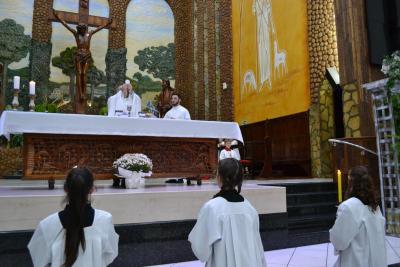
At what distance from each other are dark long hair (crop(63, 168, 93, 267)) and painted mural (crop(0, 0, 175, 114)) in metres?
10.4

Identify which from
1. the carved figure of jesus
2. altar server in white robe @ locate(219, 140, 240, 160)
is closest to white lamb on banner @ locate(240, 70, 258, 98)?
altar server in white robe @ locate(219, 140, 240, 160)

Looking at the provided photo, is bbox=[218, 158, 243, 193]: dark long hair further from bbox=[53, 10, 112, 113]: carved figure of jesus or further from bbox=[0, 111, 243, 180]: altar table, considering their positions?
bbox=[53, 10, 112, 113]: carved figure of jesus

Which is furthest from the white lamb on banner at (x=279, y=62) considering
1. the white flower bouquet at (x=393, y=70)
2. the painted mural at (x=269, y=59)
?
the white flower bouquet at (x=393, y=70)

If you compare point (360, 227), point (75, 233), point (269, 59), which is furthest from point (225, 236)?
point (269, 59)

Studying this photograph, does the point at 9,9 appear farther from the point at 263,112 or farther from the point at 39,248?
the point at 39,248

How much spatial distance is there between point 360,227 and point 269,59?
875cm

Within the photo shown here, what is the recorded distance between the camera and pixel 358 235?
302 centimetres

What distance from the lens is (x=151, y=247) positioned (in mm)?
4438

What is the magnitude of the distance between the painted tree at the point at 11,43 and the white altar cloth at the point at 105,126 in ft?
26.3

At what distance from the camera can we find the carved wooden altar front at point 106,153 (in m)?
4.93

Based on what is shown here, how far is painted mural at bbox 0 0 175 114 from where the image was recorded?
484 inches

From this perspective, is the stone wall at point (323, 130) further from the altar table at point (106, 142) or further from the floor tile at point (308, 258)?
the floor tile at point (308, 258)

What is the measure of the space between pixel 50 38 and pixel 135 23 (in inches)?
126

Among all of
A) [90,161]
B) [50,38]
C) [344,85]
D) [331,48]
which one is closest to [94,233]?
[90,161]
